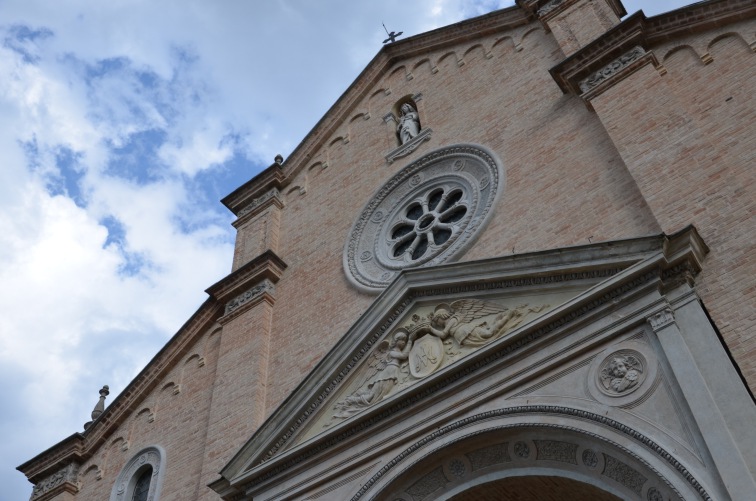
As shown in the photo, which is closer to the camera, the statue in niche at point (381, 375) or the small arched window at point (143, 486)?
the statue in niche at point (381, 375)

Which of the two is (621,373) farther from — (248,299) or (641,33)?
(248,299)

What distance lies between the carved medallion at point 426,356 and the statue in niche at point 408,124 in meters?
5.31

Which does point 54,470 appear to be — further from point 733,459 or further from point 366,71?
point 733,459

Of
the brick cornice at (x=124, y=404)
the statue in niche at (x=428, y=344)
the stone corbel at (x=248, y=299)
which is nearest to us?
the statue in niche at (x=428, y=344)

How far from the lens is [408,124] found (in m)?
15.5

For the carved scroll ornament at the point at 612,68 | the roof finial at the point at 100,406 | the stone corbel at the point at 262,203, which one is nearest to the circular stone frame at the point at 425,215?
the carved scroll ornament at the point at 612,68

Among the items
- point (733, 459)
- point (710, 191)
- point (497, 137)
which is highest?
point (497, 137)

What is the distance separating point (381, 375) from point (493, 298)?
1862 millimetres

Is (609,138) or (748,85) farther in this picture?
(609,138)

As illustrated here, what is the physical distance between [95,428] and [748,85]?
40.4 ft

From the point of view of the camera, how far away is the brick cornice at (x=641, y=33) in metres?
11.4

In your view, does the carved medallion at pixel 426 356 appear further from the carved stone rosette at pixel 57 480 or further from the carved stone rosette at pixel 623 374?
the carved stone rosette at pixel 57 480

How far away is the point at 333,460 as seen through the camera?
35.1ft

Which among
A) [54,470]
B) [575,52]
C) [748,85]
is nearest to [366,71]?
[575,52]
